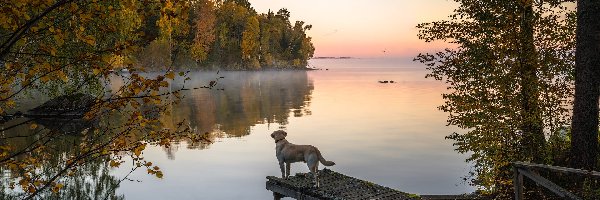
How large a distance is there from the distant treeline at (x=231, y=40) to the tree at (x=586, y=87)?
4566 inches

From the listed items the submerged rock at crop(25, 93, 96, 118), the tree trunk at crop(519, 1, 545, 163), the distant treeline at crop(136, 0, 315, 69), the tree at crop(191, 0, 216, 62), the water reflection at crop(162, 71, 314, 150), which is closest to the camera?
the submerged rock at crop(25, 93, 96, 118)

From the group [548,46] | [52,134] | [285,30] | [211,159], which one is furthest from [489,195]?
[285,30]

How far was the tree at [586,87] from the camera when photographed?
13828 millimetres

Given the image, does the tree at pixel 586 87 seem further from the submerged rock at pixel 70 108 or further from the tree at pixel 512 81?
the submerged rock at pixel 70 108

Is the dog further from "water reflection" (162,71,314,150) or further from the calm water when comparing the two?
"water reflection" (162,71,314,150)

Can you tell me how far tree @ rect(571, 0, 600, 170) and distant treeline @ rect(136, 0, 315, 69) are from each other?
381 ft

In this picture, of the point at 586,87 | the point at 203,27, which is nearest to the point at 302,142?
the point at 586,87

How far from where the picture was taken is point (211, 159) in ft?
101

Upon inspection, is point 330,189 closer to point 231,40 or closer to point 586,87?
point 586,87

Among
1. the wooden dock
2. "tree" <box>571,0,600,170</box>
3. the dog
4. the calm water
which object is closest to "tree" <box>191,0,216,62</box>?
A: the calm water

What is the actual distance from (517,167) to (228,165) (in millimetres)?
20072

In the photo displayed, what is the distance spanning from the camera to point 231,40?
159125 mm

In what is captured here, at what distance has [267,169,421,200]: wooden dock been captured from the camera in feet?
46.2

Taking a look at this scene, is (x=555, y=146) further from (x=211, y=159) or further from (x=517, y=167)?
(x=211, y=159)
